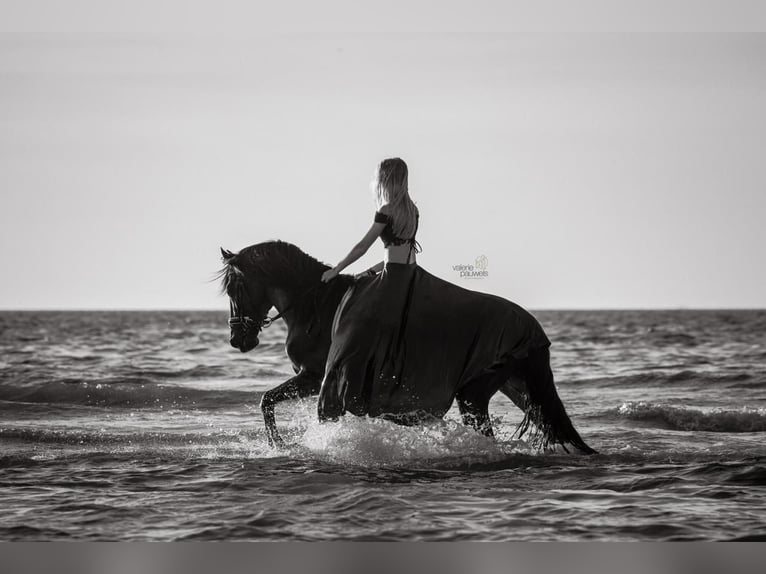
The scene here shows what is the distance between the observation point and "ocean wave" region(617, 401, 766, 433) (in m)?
10.7

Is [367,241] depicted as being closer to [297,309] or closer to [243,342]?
[297,309]

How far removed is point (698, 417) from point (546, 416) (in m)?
4.56

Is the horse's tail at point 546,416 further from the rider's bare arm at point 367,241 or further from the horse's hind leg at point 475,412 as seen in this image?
the rider's bare arm at point 367,241

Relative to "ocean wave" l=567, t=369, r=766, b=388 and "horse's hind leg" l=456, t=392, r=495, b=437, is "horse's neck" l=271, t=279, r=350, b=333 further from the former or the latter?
"ocean wave" l=567, t=369, r=766, b=388

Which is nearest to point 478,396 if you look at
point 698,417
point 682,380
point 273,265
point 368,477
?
point 368,477

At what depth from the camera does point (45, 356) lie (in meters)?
23.3

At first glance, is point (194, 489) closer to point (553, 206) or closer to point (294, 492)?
point (294, 492)

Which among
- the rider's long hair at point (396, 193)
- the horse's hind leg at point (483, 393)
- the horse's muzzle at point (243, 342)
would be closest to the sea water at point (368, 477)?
the horse's hind leg at point (483, 393)

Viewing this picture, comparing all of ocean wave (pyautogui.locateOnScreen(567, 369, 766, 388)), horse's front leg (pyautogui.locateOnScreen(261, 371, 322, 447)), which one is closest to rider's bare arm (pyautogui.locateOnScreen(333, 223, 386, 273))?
horse's front leg (pyautogui.locateOnScreen(261, 371, 322, 447))

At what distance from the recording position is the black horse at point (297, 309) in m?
7.27

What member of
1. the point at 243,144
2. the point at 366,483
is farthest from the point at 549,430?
the point at 243,144

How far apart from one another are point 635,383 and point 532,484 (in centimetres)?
1037

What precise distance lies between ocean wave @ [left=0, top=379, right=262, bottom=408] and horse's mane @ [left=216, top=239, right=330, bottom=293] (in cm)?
615

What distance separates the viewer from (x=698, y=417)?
11.2 metres
